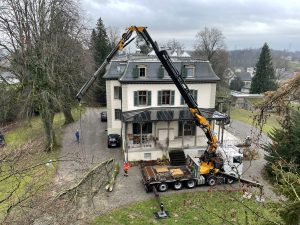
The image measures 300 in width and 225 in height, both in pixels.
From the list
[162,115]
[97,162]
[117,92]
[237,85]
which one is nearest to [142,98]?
[162,115]

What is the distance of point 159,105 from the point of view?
24.5m

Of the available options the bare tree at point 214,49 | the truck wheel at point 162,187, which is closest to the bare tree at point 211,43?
the bare tree at point 214,49

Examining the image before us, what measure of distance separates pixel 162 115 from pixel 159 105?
167 cm

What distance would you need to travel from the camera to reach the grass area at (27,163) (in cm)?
859

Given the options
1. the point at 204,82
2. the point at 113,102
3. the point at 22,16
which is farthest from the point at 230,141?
the point at 22,16

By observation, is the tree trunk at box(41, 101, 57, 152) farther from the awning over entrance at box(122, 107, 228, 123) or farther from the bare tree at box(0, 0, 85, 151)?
Answer: the awning over entrance at box(122, 107, 228, 123)

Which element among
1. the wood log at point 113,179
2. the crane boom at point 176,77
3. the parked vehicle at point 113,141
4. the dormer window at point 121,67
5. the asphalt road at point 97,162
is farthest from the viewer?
the dormer window at point 121,67

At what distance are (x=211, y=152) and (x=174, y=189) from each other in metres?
3.66

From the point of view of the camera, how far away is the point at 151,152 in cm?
2259

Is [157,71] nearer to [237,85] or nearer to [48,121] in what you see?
[48,121]

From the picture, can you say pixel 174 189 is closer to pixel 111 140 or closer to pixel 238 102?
pixel 111 140

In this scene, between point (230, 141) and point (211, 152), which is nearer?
point (211, 152)

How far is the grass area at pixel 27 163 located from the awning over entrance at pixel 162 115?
6905 millimetres

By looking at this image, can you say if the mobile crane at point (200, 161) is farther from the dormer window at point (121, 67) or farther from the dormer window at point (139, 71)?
the dormer window at point (121, 67)
